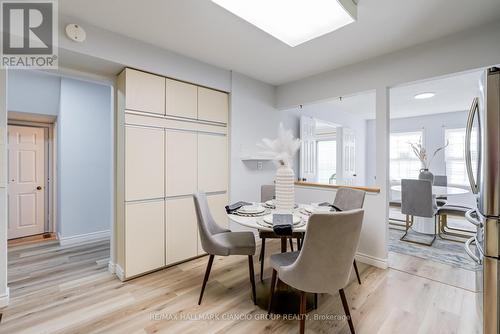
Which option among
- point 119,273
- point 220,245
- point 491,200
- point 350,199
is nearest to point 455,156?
point 350,199

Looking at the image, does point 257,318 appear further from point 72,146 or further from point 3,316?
point 72,146

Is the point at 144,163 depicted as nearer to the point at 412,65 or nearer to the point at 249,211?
the point at 249,211

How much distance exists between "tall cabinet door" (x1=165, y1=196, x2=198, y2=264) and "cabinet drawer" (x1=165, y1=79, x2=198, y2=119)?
3.46ft

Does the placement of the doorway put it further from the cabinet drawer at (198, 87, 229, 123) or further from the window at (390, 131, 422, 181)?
the window at (390, 131, 422, 181)

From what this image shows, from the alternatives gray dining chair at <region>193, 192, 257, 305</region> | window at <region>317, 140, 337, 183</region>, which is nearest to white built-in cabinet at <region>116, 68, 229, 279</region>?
gray dining chair at <region>193, 192, 257, 305</region>

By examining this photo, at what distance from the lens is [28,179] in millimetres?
3965

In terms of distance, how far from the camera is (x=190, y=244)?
9.61 ft

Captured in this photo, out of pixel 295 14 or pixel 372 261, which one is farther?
pixel 372 261

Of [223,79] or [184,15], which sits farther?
[223,79]

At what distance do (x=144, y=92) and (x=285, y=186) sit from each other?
1.82 m

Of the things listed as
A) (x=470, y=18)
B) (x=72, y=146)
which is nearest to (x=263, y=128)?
(x=470, y=18)

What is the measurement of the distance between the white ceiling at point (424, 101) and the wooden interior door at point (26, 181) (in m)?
5.16

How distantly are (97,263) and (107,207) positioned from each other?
1.25 metres

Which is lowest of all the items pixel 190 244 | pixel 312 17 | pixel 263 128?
pixel 190 244
